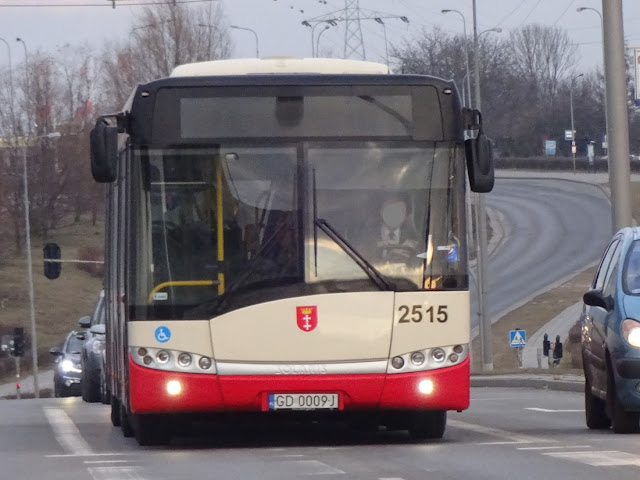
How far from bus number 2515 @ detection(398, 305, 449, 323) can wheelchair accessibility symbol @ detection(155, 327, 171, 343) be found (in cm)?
179

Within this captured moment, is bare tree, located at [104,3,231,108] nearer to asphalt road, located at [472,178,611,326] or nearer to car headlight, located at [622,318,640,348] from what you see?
asphalt road, located at [472,178,611,326]

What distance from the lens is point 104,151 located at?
1241 cm

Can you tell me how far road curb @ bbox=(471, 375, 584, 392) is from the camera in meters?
24.9

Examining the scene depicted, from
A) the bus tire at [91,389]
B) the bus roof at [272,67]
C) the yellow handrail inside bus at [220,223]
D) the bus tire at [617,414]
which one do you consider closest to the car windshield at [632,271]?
the bus tire at [617,414]

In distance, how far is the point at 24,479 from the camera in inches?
415

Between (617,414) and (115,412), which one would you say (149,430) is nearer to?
(115,412)

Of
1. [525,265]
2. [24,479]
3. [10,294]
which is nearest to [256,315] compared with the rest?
[24,479]

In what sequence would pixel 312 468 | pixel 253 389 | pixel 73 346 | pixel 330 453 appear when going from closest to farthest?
1. pixel 312 468
2. pixel 330 453
3. pixel 253 389
4. pixel 73 346

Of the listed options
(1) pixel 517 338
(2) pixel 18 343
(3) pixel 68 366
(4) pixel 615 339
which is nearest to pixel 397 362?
(4) pixel 615 339

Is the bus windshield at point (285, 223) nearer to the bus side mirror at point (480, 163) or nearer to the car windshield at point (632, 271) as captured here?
the bus side mirror at point (480, 163)

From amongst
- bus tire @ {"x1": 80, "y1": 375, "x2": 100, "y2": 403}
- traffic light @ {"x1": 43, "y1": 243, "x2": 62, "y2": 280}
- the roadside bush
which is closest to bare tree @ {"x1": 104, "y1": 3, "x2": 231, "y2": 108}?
the roadside bush

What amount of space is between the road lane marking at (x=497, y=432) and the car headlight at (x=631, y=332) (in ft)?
3.57

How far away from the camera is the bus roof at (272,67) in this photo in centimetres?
1371

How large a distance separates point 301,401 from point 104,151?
2426 mm
